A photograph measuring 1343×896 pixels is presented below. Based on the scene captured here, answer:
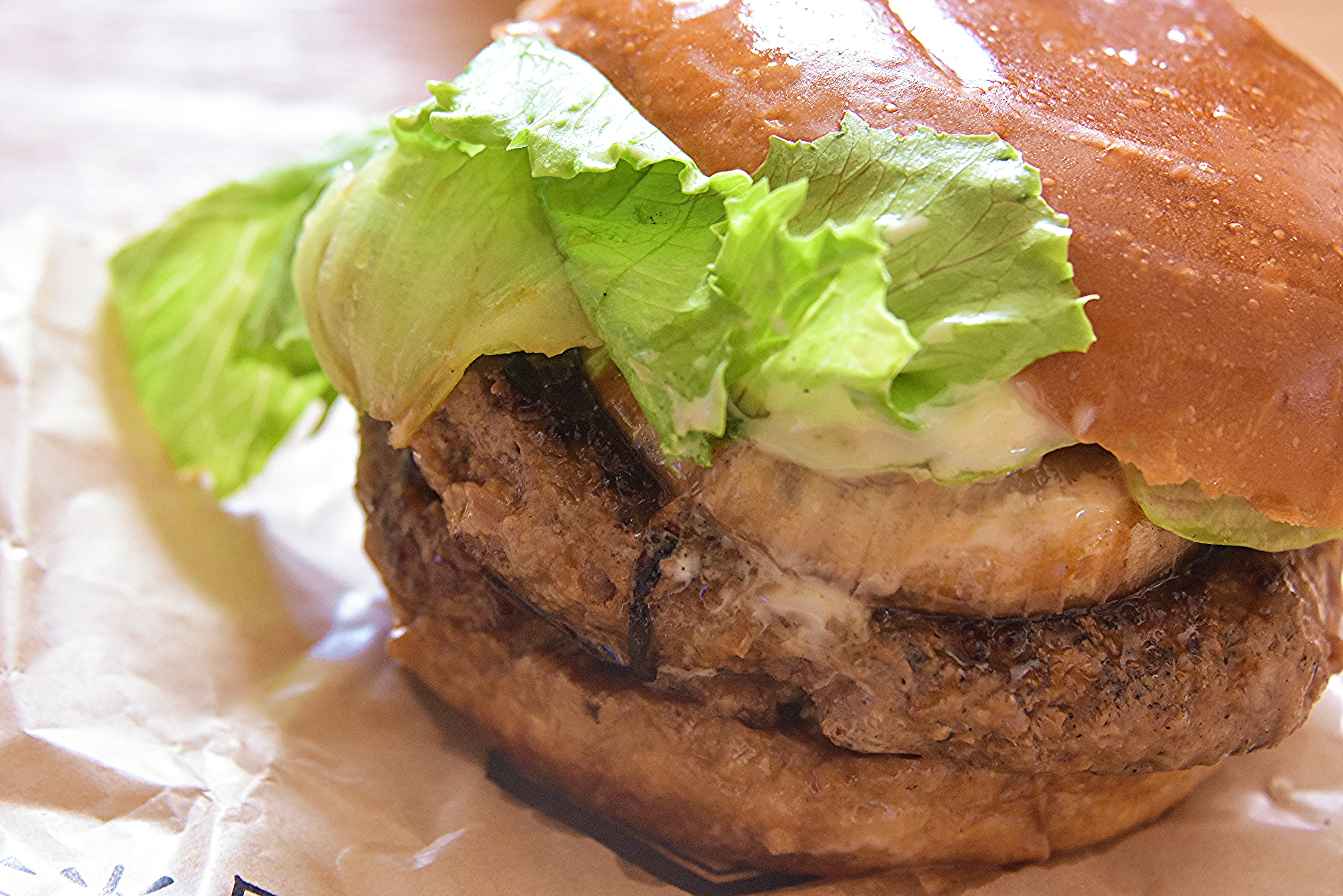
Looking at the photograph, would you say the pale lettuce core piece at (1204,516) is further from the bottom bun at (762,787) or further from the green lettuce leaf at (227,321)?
the green lettuce leaf at (227,321)

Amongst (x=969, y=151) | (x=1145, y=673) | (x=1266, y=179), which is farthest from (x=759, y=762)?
(x=1266, y=179)

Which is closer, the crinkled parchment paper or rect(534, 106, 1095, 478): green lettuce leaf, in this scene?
rect(534, 106, 1095, 478): green lettuce leaf

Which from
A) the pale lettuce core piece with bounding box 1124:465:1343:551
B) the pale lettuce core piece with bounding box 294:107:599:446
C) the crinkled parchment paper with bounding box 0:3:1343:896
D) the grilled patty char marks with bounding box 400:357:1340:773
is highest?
the pale lettuce core piece with bounding box 294:107:599:446

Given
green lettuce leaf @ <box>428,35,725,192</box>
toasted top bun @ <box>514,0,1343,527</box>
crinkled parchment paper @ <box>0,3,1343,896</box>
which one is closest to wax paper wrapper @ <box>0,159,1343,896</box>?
crinkled parchment paper @ <box>0,3,1343,896</box>

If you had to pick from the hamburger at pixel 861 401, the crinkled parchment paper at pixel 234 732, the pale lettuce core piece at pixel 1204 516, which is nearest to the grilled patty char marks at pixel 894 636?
the hamburger at pixel 861 401

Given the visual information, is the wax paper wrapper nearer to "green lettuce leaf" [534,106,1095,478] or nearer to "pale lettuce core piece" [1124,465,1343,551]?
"pale lettuce core piece" [1124,465,1343,551]

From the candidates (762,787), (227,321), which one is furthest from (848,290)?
(227,321)

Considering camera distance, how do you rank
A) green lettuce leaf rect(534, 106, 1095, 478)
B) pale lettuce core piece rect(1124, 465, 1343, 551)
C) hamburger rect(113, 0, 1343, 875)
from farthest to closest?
pale lettuce core piece rect(1124, 465, 1343, 551) < hamburger rect(113, 0, 1343, 875) < green lettuce leaf rect(534, 106, 1095, 478)

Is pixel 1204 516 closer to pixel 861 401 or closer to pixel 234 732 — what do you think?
pixel 861 401

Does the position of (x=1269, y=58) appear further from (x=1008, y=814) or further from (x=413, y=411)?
(x=413, y=411)
